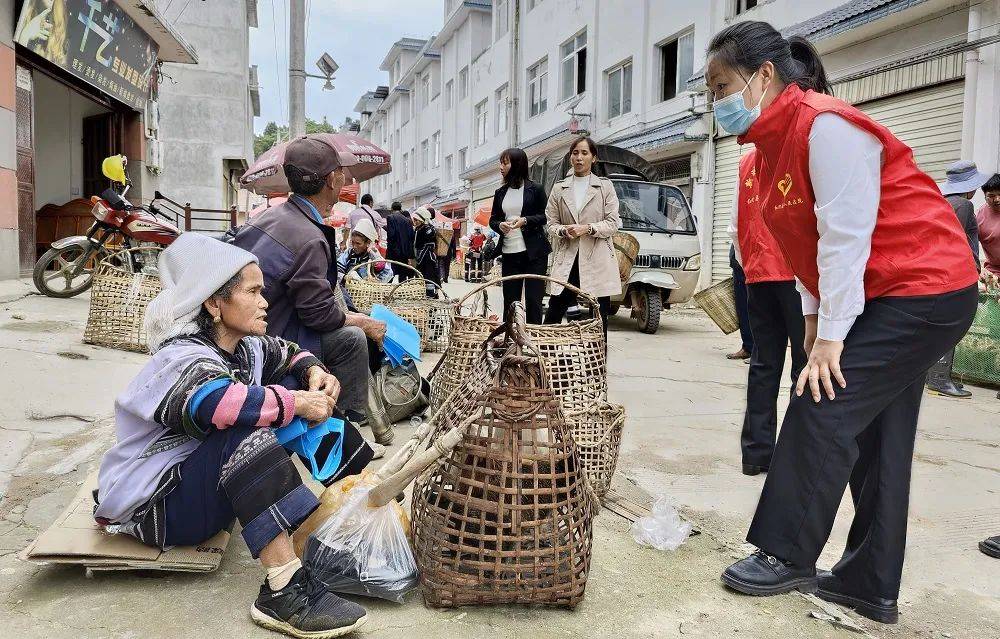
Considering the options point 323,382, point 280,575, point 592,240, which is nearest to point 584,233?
point 592,240

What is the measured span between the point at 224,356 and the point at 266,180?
7.16 m

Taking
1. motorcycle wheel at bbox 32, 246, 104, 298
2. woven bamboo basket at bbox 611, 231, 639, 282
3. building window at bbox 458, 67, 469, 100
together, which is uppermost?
building window at bbox 458, 67, 469, 100

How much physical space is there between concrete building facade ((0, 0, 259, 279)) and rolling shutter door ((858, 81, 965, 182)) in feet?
32.2

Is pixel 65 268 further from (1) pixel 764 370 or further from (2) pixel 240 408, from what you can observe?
(1) pixel 764 370

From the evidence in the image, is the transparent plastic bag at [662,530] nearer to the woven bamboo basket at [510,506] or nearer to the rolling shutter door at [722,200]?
the woven bamboo basket at [510,506]

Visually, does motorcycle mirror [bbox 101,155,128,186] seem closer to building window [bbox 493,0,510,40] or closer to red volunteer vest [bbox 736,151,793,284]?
red volunteer vest [bbox 736,151,793,284]

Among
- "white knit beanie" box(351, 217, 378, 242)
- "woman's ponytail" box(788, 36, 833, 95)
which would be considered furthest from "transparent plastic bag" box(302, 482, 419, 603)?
"white knit beanie" box(351, 217, 378, 242)

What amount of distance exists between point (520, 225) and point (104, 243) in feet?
15.1

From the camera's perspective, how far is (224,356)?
82.2 inches

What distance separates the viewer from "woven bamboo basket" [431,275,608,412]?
286 centimetres

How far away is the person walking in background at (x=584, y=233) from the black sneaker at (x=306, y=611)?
3.31 metres

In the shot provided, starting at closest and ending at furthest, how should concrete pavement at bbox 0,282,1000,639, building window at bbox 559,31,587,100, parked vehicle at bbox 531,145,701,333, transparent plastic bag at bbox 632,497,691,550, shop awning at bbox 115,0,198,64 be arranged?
concrete pavement at bbox 0,282,1000,639, transparent plastic bag at bbox 632,497,691,550, parked vehicle at bbox 531,145,701,333, shop awning at bbox 115,0,198,64, building window at bbox 559,31,587,100

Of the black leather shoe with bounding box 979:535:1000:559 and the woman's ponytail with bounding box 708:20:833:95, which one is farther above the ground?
the woman's ponytail with bounding box 708:20:833:95

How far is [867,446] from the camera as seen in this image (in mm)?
2064
